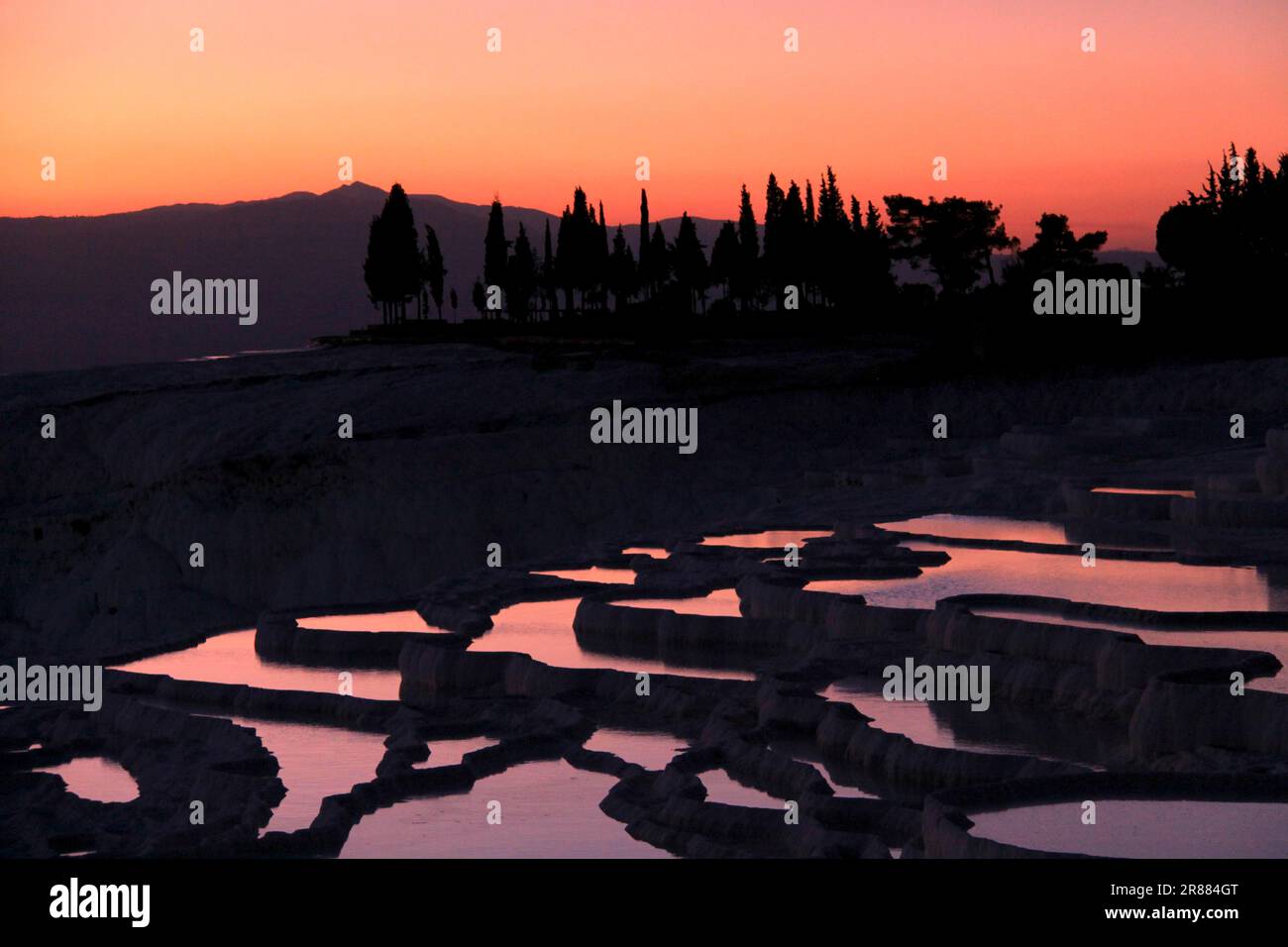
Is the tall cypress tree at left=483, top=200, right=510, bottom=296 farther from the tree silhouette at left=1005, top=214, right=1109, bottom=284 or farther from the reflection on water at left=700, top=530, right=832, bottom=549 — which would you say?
the reflection on water at left=700, top=530, right=832, bottom=549

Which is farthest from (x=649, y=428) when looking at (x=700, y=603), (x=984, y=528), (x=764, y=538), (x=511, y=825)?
(x=511, y=825)

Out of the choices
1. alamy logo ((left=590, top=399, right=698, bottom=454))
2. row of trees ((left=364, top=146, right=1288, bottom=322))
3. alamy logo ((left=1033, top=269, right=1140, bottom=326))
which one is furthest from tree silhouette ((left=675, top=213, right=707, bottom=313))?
alamy logo ((left=590, top=399, right=698, bottom=454))

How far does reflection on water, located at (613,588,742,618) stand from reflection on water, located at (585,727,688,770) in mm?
4442

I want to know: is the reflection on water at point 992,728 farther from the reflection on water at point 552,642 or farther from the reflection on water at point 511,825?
the reflection on water at point 511,825

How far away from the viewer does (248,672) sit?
17938 mm

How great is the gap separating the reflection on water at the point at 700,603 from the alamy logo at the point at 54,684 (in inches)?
207

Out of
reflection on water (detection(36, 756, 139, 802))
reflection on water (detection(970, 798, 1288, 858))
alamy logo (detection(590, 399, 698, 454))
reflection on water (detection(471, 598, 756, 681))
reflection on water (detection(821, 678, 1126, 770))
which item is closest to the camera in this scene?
reflection on water (detection(970, 798, 1288, 858))

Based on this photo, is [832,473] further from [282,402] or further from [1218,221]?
[1218,221]

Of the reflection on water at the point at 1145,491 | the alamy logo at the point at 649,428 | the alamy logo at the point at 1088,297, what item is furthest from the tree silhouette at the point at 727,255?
the reflection on water at the point at 1145,491

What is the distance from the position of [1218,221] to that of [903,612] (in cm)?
4309

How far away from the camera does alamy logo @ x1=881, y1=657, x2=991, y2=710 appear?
1445cm
